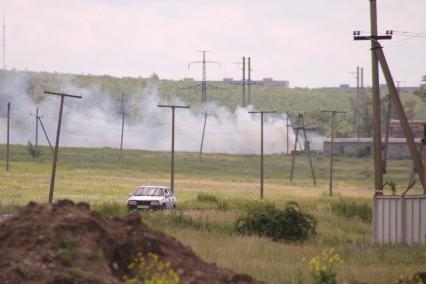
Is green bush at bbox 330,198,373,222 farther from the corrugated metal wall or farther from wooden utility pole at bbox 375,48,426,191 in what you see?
the corrugated metal wall

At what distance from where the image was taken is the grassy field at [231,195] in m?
24.4

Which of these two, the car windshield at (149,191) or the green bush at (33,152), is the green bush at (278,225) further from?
the green bush at (33,152)

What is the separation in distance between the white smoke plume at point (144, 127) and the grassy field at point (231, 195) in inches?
443

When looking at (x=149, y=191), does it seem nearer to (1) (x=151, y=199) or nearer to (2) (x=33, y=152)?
(1) (x=151, y=199)

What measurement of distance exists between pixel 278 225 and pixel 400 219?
13.2 feet

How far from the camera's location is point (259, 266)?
71.7ft

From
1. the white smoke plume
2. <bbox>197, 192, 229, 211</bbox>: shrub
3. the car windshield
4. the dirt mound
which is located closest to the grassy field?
<bbox>197, 192, 229, 211</bbox>: shrub

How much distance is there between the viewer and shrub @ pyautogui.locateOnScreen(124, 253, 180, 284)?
47.0 ft

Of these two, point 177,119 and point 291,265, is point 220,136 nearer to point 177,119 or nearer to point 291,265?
point 177,119

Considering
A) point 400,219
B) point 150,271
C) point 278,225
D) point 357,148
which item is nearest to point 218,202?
point 278,225

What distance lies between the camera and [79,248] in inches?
584

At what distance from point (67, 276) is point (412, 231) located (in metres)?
19.3

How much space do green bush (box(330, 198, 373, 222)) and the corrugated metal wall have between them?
14.8 metres

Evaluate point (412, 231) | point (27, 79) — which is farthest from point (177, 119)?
point (412, 231)
